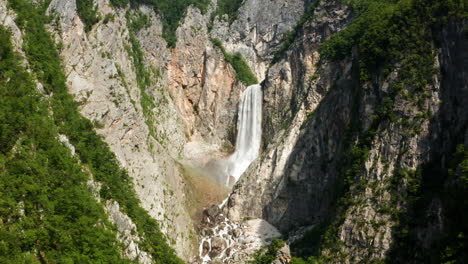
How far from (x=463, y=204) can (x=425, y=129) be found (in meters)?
8.90

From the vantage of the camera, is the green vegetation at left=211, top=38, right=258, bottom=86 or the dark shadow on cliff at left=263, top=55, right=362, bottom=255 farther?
the green vegetation at left=211, top=38, right=258, bottom=86

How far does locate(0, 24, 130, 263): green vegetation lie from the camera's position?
83.3 ft

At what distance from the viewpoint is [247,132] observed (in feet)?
221

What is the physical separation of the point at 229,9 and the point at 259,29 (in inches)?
374

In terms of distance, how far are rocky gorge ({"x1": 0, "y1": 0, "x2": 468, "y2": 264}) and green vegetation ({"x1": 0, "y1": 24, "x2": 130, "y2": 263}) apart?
163 mm

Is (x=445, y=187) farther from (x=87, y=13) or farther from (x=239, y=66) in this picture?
(x=239, y=66)

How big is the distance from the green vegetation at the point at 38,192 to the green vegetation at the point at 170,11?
33968mm

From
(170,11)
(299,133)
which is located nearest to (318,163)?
(299,133)

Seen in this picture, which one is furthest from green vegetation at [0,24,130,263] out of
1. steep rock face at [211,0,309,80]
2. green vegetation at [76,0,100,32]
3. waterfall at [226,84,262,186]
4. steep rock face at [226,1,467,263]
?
steep rock face at [211,0,309,80]

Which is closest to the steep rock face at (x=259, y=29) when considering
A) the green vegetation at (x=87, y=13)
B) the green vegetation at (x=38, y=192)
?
the green vegetation at (x=87, y=13)

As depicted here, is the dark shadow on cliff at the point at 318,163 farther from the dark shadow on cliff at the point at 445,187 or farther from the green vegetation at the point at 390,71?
the dark shadow on cliff at the point at 445,187

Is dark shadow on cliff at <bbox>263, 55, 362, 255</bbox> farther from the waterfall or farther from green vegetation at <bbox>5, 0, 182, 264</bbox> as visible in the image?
green vegetation at <bbox>5, 0, 182, 264</bbox>

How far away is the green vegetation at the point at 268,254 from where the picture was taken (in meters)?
42.2

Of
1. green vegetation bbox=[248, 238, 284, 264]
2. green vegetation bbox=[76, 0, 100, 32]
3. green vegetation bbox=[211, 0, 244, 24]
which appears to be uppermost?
green vegetation bbox=[211, 0, 244, 24]
